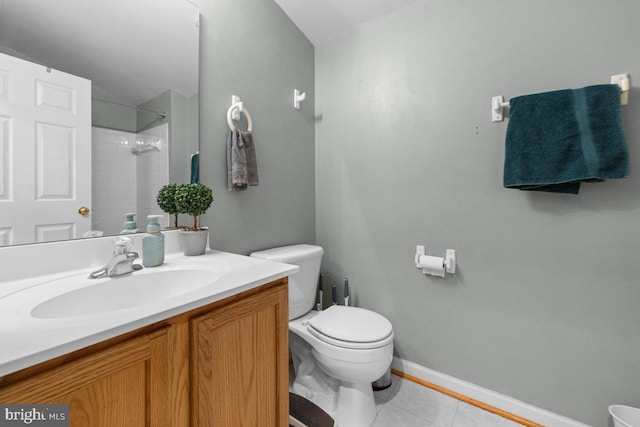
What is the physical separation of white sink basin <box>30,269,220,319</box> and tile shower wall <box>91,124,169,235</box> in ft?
0.96

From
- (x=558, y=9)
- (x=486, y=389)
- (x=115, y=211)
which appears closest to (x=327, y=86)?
(x=558, y=9)

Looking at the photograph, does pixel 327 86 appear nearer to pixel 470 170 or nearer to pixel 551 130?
pixel 470 170

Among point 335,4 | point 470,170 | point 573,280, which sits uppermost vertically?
point 335,4

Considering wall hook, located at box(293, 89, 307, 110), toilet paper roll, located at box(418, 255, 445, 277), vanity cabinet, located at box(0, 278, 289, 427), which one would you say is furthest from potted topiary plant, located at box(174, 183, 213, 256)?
toilet paper roll, located at box(418, 255, 445, 277)

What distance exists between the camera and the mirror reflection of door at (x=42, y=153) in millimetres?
830

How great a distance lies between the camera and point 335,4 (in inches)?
65.6

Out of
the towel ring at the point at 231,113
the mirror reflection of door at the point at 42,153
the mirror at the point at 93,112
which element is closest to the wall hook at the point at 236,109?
the towel ring at the point at 231,113

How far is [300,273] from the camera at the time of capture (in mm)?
1567

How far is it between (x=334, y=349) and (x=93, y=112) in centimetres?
137

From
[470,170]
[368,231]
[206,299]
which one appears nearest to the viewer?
[206,299]

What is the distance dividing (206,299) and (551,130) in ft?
4.93

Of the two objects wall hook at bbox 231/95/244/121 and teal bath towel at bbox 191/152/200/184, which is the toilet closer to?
teal bath towel at bbox 191/152/200/184

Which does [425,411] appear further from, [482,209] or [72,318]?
[72,318]

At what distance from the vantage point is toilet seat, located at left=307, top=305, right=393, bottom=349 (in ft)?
4.07
